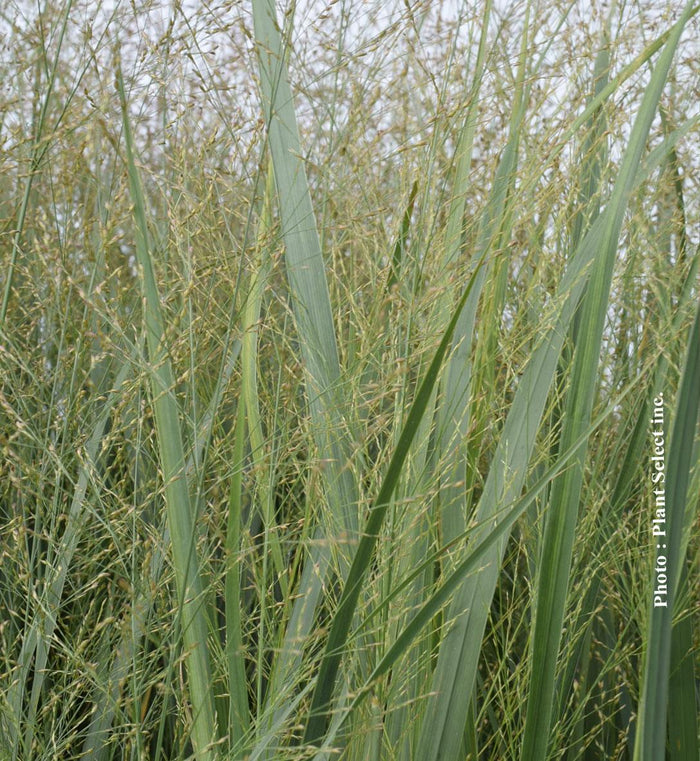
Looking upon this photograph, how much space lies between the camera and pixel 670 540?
1.92ft

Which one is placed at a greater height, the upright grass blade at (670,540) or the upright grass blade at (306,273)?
the upright grass blade at (306,273)

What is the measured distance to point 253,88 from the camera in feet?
3.46

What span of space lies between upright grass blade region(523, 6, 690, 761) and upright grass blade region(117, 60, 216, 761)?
0.94 ft

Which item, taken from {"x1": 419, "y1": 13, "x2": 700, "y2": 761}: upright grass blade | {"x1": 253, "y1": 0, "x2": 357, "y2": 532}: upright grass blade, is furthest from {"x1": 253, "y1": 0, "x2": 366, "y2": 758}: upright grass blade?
{"x1": 419, "y1": 13, "x2": 700, "y2": 761}: upright grass blade

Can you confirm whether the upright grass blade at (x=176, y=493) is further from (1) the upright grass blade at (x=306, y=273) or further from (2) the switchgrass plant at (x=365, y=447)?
(1) the upright grass blade at (x=306, y=273)

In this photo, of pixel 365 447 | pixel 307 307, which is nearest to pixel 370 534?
pixel 365 447

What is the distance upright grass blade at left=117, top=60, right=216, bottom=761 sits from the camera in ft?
2.33

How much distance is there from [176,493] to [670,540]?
40 centimetres

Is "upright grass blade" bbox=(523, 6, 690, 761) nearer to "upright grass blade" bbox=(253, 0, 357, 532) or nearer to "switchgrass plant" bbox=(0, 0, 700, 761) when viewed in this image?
"switchgrass plant" bbox=(0, 0, 700, 761)

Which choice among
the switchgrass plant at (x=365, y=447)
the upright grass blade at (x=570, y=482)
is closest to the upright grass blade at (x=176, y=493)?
the switchgrass plant at (x=365, y=447)

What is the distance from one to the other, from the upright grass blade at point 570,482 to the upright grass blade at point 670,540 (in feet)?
0.49

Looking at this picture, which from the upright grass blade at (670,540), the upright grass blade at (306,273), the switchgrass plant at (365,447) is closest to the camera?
the upright grass blade at (670,540)

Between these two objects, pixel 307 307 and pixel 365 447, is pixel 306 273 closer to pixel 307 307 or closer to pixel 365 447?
pixel 307 307

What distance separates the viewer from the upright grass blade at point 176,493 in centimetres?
71
